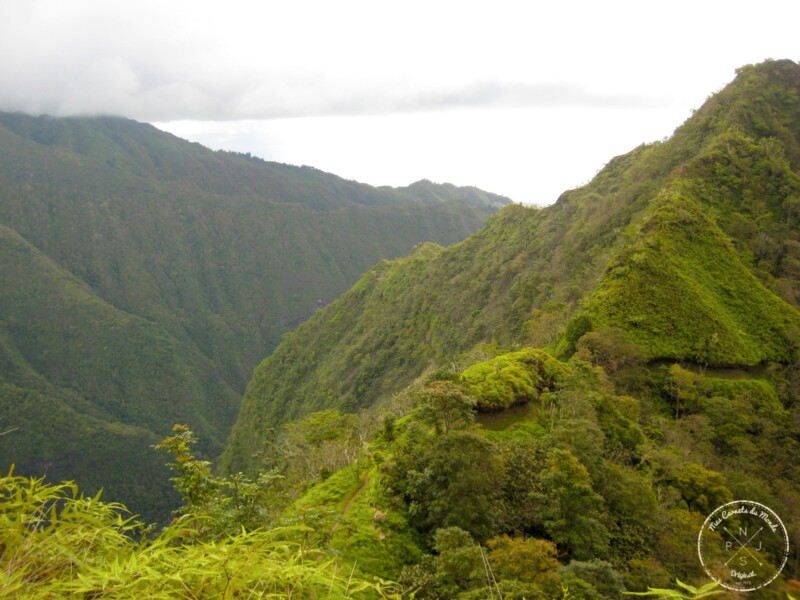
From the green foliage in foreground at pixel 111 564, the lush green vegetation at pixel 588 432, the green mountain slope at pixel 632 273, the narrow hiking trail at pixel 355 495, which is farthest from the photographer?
the green mountain slope at pixel 632 273

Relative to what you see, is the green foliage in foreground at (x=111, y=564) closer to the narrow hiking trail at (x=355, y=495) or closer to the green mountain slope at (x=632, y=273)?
the narrow hiking trail at (x=355, y=495)

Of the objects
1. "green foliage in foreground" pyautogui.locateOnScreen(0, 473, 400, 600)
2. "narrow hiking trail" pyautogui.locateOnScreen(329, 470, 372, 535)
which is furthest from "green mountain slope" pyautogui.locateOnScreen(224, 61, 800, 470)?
"green foliage in foreground" pyautogui.locateOnScreen(0, 473, 400, 600)

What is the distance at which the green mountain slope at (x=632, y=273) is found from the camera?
91.7ft

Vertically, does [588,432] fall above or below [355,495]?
above

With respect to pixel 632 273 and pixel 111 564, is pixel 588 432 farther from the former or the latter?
pixel 632 273

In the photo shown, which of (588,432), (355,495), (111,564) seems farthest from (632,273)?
(111,564)

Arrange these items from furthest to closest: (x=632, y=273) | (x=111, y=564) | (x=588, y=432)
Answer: (x=632, y=273), (x=588, y=432), (x=111, y=564)

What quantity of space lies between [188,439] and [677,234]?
103 feet

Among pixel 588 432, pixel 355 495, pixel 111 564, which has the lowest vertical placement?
pixel 355 495

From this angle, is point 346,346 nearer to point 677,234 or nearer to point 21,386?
point 677,234

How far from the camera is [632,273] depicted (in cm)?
2897

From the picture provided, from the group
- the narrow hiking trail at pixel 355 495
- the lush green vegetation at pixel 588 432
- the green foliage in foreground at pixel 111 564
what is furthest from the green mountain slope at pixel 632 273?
the green foliage in foreground at pixel 111 564

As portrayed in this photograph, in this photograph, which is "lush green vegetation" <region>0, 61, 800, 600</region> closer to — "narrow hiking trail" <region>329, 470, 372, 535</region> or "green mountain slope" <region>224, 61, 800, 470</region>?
"narrow hiking trail" <region>329, 470, 372, 535</region>

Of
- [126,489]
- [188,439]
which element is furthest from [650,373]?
[126,489]
